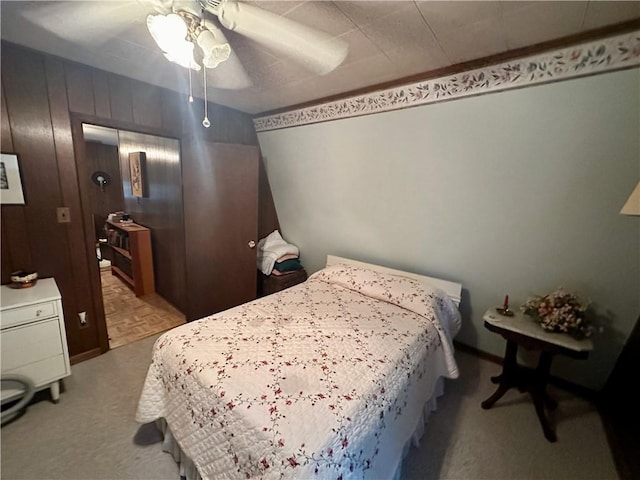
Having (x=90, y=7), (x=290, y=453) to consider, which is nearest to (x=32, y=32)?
(x=90, y=7)

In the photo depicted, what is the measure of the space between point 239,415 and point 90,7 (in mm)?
1907

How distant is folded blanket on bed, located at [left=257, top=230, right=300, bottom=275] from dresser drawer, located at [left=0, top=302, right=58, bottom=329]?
1.94 metres

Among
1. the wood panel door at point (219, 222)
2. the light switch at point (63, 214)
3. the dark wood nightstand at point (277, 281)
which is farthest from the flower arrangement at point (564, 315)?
the light switch at point (63, 214)

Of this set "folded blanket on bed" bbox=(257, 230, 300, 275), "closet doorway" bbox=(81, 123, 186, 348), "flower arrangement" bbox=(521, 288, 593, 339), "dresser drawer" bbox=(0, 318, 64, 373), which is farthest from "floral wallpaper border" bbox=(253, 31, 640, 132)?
"dresser drawer" bbox=(0, 318, 64, 373)

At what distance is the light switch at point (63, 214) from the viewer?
6.60 ft

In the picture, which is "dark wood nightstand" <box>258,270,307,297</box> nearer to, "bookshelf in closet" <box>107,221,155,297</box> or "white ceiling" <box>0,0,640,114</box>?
"bookshelf in closet" <box>107,221,155,297</box>

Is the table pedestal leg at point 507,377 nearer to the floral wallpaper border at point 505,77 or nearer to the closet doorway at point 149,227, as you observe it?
the floral wallpaper border at point 505,77

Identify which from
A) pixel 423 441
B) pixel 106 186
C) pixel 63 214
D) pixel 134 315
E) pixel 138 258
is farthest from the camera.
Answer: pixel 106 186

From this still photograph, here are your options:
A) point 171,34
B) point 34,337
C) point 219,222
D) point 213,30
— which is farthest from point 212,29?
point 34,337

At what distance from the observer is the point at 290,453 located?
0.90 meters

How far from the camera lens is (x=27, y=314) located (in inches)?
64.9

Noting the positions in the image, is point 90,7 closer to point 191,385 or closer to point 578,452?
point 191,385

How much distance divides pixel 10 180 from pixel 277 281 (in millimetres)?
2314

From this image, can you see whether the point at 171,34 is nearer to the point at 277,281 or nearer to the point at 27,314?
the point at 27,314
